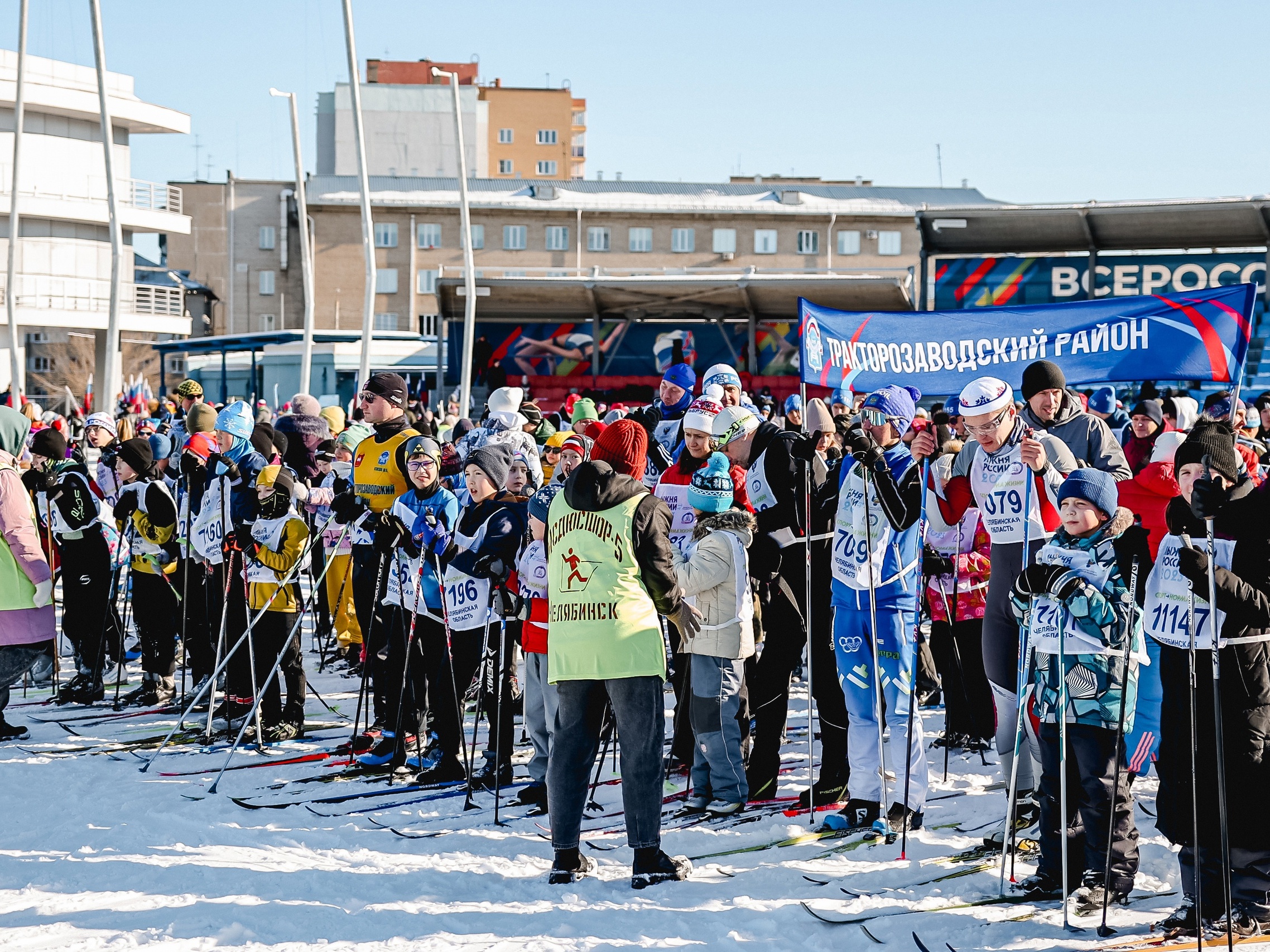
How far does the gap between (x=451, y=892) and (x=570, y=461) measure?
3314mm

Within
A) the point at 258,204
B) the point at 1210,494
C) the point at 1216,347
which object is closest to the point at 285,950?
the point at 1210,494

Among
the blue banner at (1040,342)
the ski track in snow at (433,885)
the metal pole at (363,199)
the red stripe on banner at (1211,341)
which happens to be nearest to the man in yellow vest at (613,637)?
the ski track in snow at (433,885)

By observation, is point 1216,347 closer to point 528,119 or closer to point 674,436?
point 674,436

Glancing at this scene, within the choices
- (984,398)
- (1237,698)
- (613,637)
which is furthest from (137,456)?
(1237,698)

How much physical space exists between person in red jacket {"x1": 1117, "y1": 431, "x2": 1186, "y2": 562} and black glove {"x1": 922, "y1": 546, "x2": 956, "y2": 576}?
3.32ft

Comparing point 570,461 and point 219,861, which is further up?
point 570,461

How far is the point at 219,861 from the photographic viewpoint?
6.04 m

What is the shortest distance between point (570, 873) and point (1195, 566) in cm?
286

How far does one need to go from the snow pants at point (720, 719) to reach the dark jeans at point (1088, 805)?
5.73 feet

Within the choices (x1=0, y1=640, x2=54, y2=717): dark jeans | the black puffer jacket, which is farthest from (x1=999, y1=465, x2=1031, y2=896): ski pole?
(x1=0, y1=640, x2=54, y2=717): dark jeans

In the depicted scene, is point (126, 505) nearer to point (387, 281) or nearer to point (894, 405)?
point (894, 405)

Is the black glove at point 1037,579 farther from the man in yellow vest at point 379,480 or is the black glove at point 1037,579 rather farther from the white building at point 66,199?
the white building at point 66,199

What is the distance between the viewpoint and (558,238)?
57625 millimetres

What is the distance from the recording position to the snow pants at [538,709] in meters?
6.80
